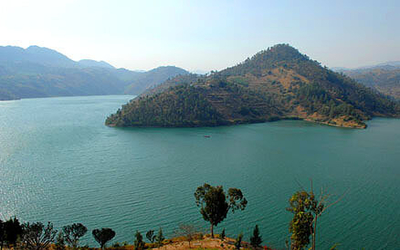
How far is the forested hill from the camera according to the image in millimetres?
115088

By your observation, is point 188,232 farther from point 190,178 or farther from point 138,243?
point 190,178

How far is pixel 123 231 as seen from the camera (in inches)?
1237

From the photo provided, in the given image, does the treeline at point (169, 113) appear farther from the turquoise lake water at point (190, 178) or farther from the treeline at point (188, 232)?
the treeline at point (188, 232)

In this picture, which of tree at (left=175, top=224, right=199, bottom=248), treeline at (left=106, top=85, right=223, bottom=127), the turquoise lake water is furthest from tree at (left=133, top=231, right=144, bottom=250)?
treeline at (left=106, top=85, right=223, bottom=127)

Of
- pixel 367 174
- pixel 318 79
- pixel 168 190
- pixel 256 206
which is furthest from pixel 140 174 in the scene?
pixel 318 79

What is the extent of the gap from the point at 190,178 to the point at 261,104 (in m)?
108

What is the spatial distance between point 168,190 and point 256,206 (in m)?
14.5

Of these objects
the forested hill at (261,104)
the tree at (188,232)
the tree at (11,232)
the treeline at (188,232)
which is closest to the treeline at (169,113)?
the forested hill at (261,104)

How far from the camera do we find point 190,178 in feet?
159

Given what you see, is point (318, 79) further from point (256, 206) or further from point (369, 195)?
point (256, 206)

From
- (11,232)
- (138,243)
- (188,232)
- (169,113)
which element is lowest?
(138,243)

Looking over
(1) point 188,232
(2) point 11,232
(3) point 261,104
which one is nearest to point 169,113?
(3) point 261,104

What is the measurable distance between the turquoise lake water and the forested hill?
24.1 m

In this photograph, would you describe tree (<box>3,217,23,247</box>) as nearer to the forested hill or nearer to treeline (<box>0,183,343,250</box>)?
treeline (<box>0,183,343,250</box>)
